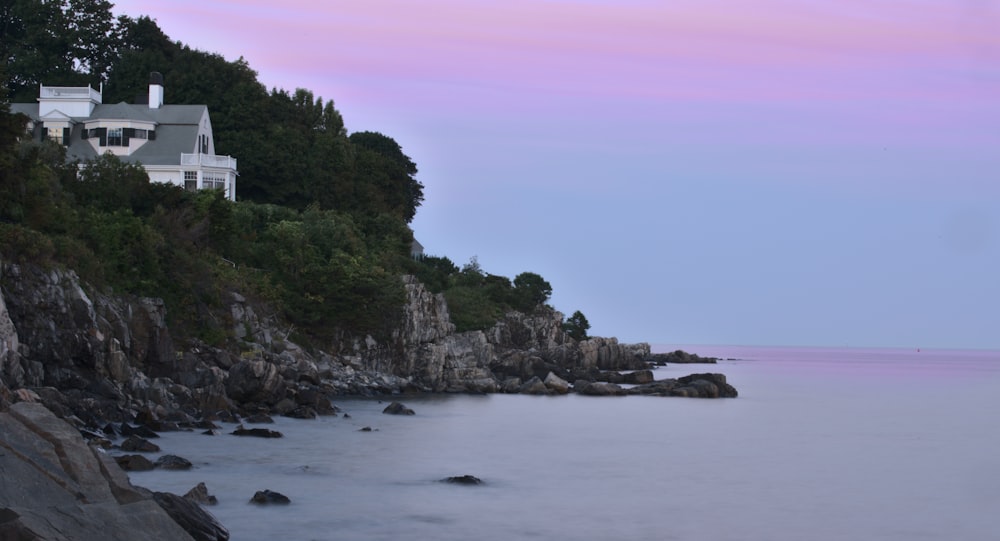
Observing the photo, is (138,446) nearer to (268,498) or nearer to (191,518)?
(268,498)

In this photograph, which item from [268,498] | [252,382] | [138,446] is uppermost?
[252,382]

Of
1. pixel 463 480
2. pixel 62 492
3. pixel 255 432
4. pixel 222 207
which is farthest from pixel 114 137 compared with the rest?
pixel 62 492

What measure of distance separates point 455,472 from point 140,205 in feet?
88.1

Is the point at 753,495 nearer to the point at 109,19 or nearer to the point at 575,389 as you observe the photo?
the point at 575,389

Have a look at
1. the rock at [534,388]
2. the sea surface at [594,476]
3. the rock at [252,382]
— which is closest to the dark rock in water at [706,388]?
the rock at [534,388]

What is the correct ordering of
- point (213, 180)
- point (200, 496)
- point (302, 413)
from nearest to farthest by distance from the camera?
point (200, 496) < point (302, 413) < point (213, 180)

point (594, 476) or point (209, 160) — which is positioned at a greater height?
point (209, 160)

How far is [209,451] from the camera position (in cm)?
2941

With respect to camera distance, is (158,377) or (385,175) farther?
(385,175)

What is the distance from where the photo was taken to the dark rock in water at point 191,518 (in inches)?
656

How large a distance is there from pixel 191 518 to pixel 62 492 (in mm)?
3038

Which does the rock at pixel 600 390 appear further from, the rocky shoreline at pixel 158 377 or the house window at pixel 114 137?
the house window at pixel 114 137

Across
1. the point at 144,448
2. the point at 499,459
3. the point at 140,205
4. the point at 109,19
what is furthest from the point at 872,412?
the point at 109,19

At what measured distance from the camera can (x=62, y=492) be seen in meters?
14.3
